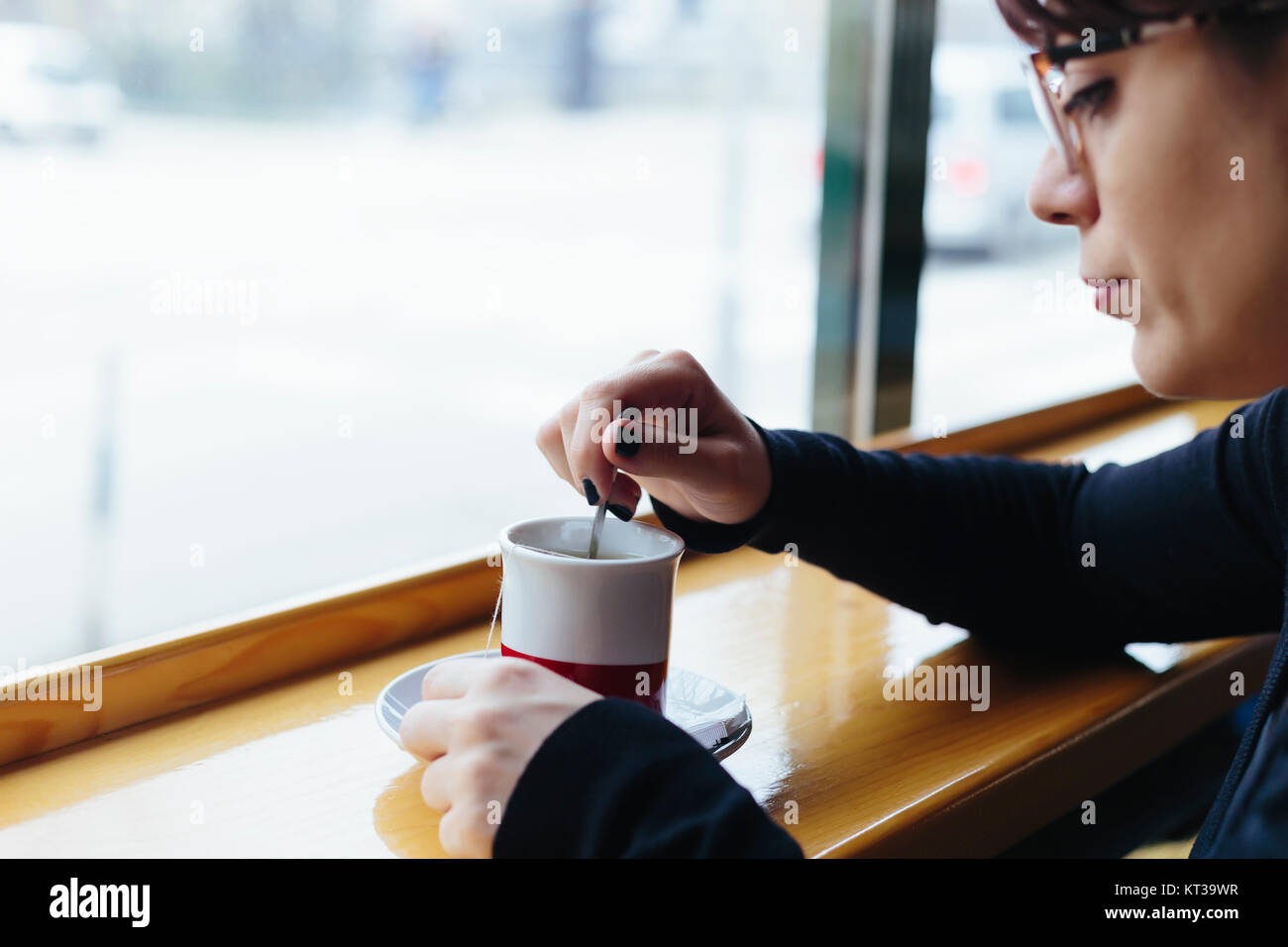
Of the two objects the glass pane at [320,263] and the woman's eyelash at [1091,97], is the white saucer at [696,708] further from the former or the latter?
the woman's eyelash at [1091,97]

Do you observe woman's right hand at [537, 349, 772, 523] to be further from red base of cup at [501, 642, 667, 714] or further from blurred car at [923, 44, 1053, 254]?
blurred car at [923, 44, 1053, 254]

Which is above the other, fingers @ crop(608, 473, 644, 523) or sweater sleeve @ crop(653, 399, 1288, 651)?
fingers @ crop(608, 473, 644, 523)

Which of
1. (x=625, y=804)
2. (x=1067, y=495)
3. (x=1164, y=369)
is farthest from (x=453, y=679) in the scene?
(x=1067, y=495)

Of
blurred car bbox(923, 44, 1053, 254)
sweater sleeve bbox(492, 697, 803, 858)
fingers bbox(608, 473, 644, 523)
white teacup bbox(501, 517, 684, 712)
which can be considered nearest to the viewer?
sweater sleeve bbox(492, 697, 803, 858)

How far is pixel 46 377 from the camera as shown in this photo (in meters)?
1.05

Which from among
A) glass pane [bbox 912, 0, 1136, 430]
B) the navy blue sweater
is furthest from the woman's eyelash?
glass pane [bbox 912, 0, 1136, 430]

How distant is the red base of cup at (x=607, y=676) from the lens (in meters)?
0.80

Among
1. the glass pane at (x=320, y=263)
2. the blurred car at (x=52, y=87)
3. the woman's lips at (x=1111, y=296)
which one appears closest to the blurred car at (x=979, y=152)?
the glass pane at (x=320, y=263)

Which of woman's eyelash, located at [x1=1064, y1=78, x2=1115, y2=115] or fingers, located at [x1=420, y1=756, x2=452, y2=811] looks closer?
fingers, located at [x1=420, y1=756, x2=452, y2=811]

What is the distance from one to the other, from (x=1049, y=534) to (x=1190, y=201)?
0.42m

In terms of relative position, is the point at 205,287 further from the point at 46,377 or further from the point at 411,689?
the point at 411,689

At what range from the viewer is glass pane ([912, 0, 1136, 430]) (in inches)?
78.1

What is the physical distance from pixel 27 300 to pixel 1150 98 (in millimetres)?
895

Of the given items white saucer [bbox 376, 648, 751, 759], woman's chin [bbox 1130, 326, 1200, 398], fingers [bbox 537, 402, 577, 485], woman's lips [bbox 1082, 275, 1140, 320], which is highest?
woman's lips [bbox 1082, 275, 1140, 320]
